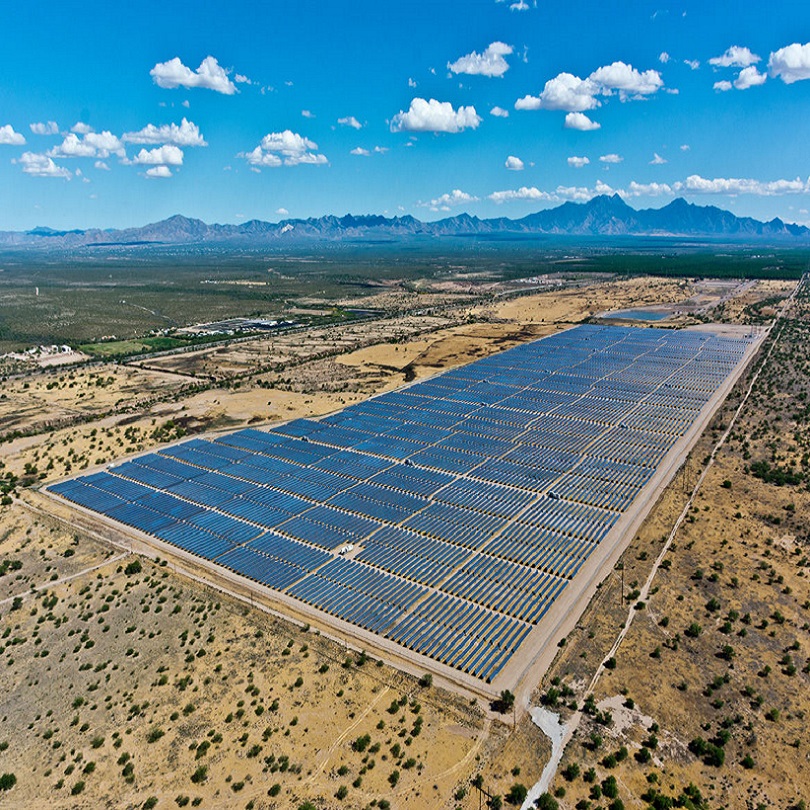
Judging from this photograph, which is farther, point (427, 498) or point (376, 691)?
point (427, 498)

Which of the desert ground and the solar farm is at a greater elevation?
the solar farm

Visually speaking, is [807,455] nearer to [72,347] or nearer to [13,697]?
[13,697]

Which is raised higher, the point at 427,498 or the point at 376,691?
the point at 427,498

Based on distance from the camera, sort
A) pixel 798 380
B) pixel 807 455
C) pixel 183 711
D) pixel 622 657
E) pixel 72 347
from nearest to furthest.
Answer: pixel 183 711 → pixel 622 657 → pixel 807 455 → pixel 798 380 → pixel 72 347

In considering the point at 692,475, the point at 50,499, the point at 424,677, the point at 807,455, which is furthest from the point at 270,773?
the point at 807,455
